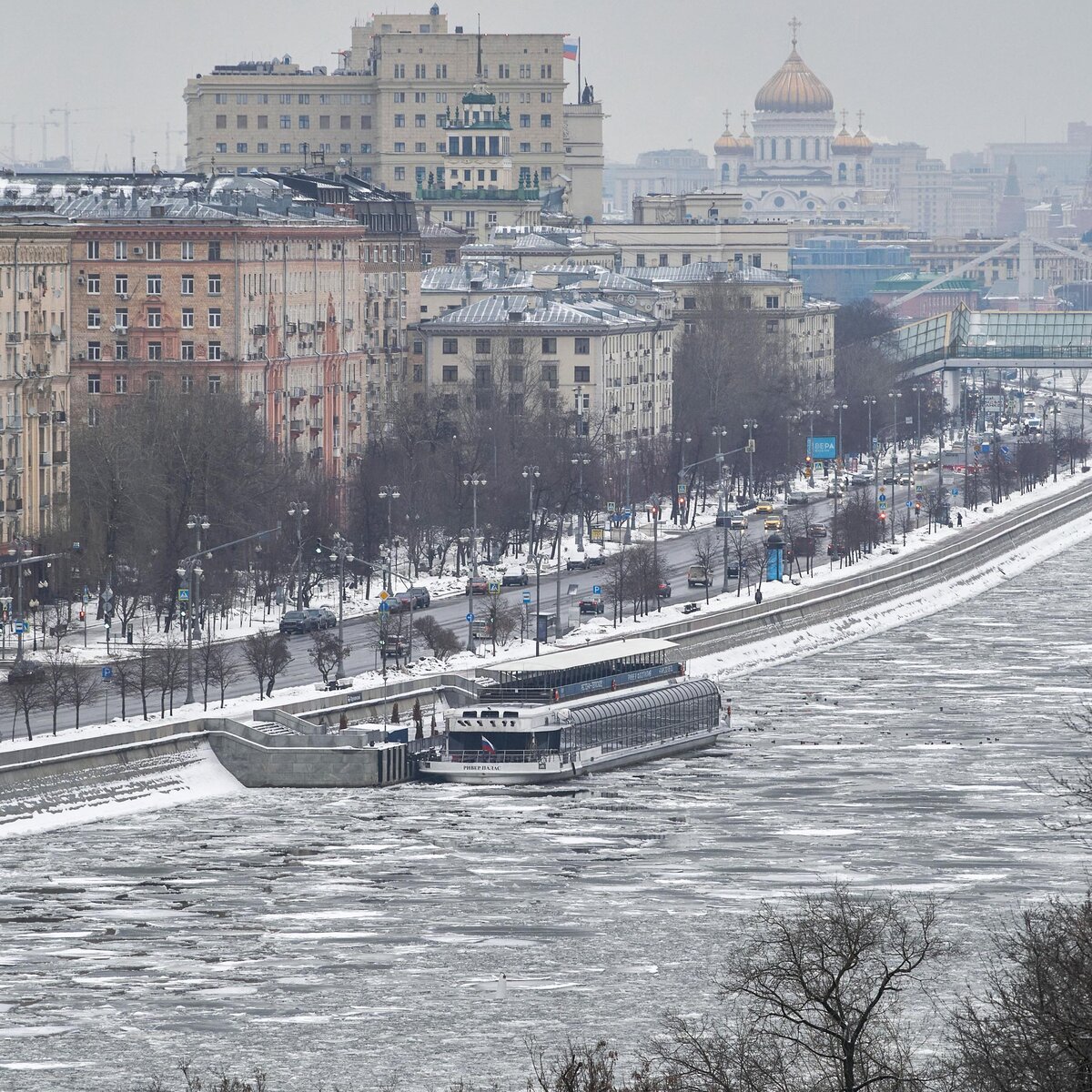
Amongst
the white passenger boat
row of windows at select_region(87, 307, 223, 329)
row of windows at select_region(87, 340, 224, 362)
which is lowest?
the white passenger boat

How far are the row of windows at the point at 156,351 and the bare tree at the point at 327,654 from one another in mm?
52871

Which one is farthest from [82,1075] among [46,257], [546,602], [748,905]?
[46,257]

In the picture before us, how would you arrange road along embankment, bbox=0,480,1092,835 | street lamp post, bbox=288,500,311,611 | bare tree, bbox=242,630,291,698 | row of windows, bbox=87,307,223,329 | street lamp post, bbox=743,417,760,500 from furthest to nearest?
1. street lamp post, bbox=743,417,760,500
2. row of windows, bbox=87,307,223,329
3. street lamp post, bbox=288,500,311,611
4. bare tree, bbox=242,630,291,698
5. road along embankment, bbox=0,480,1092,835

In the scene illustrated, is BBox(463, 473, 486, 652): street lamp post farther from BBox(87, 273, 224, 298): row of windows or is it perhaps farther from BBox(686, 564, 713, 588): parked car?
BBox(87, 273, 224, 298): row of windows

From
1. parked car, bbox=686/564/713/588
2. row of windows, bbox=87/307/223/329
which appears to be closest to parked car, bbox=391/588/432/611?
parked car, bbox=686/564/713/588

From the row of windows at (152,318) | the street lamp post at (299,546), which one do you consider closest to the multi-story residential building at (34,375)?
the street lamp post at (299,546)

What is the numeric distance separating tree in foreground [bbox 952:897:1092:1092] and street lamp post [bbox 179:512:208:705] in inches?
1823

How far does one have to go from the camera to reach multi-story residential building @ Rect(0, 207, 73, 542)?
442ft

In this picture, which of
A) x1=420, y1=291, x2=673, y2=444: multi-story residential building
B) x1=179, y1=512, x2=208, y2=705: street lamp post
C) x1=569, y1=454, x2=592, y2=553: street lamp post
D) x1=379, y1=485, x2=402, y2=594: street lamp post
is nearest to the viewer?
x1=179, y1=512, x2=208, y2=705: street lamp post

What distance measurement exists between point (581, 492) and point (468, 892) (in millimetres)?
84144

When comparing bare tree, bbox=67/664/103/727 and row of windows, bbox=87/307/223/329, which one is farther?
row of windows, bbox=87/307/223/329

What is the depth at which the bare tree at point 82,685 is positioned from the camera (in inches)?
3772

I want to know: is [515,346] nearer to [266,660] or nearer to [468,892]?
[266,660]

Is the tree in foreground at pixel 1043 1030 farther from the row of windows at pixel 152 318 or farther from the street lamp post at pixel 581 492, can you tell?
the row of windows at pixel 152 318
